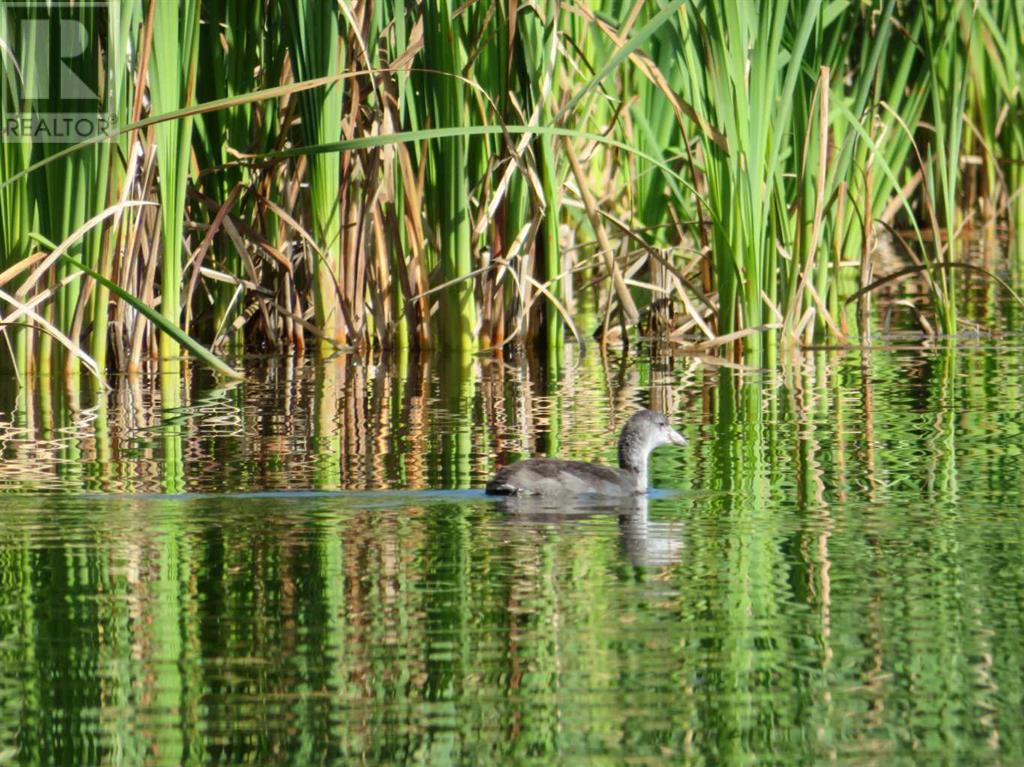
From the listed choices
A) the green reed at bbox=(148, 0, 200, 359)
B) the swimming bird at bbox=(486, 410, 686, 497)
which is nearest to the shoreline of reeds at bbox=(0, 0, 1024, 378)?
the green reed at bbox=(148, 0, 200, 359)

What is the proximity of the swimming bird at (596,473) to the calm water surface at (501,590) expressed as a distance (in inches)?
4.3

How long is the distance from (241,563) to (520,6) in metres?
4.44

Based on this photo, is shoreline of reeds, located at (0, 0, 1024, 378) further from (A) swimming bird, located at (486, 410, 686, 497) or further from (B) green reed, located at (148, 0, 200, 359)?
(A) swimming bird, located at (486, 410, 686, 497)

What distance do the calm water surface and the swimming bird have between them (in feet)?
0.35

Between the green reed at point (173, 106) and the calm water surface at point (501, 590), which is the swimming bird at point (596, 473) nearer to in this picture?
the calm water surface at point (501, 590)

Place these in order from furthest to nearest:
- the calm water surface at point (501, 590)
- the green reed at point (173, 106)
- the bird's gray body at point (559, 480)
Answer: the green reed at point (173, 106) < the bird's gray body at point (559, 480) < the calm water surface at point (501, 590)

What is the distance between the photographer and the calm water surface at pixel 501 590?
13.6 ft

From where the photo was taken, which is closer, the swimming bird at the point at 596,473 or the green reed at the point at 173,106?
the swimming bird at the point at 596,473

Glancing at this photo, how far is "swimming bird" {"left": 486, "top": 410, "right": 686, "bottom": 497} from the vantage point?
664 cm

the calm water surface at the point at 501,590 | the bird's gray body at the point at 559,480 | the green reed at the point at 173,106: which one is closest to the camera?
the calm water surface at the point at 501,590

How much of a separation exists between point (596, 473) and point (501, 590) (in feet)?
5.39

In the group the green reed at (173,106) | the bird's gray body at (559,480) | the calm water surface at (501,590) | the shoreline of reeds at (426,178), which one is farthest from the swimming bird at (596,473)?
the green reed at (173,106)

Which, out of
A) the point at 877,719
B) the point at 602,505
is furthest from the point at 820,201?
the point at 877,719

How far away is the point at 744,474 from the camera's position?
7.18 metres
